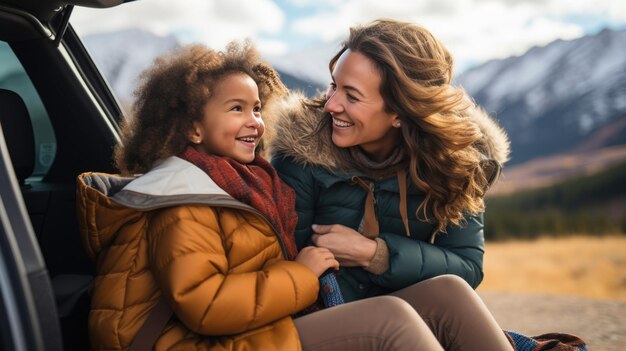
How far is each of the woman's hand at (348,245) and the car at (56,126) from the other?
2.72 feet

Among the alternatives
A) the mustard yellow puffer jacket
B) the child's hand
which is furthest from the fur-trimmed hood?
the mustard yellow puffer jacket

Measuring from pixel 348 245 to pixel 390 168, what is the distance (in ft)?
1.14

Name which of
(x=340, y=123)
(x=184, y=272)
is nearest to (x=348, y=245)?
(x=340, y=123)

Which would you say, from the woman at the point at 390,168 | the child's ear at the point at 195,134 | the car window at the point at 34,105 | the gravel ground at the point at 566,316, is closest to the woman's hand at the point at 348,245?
the woman at the point at 390,168

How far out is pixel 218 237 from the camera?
1687 millimetres

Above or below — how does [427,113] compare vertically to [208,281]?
above

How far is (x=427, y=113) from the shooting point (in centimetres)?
216

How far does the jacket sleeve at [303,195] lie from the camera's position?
2242 mm

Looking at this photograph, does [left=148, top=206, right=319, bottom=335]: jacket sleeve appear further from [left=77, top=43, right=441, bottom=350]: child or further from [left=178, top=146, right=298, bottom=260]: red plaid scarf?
[left=178, top=146, right=298, bottom=260]: red plaid scarf

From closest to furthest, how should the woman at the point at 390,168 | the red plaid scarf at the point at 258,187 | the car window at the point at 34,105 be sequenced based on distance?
1. the red plaid scarf at the point at 258,187
2. the woman at the point at 390,168
3. the car window at the point at 34,105

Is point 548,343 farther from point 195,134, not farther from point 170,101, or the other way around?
point 170,101

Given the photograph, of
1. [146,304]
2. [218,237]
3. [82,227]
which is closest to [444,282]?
[218,237]

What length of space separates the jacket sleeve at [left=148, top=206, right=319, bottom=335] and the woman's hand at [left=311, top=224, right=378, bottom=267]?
39cm

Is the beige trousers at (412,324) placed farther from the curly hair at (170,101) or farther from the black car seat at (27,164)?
the black car seat at (27,164)
